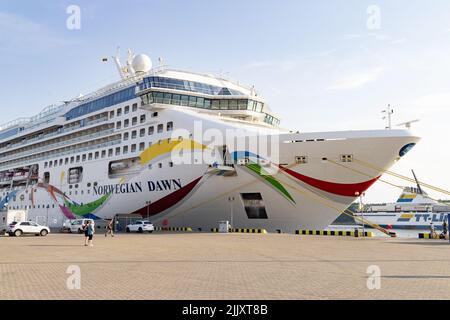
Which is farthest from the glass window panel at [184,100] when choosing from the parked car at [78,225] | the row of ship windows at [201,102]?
the parked car at [78,225]

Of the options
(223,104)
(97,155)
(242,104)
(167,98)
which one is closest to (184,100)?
(167,98)

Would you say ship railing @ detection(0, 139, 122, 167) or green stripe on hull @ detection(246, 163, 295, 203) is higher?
ship railing @ detection(0, 139, 122, 167)

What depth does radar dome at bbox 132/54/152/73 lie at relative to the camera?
40906mm

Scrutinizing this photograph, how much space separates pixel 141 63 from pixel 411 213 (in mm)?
51197

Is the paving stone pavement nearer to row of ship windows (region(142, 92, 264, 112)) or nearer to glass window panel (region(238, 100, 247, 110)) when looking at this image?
glass window panel (region(238, 100, 247, 110))

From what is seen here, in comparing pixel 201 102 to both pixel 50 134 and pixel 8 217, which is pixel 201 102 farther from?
pixel 50 134

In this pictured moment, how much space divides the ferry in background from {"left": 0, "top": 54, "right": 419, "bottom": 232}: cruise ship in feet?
129

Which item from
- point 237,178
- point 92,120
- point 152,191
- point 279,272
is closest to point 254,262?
point 279,272

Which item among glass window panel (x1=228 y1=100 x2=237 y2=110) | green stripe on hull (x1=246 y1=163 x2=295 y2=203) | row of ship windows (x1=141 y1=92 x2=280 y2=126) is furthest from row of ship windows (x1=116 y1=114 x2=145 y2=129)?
green stripe on hull (x1=246 y1=163 x2=295 y2=203)

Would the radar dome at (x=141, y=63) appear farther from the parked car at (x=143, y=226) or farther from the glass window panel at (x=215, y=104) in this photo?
the parked car at (x=143, y=226)

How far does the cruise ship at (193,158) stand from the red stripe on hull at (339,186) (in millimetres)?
60

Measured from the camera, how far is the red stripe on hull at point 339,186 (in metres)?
24.9

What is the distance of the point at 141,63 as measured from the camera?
4088 centimetres
